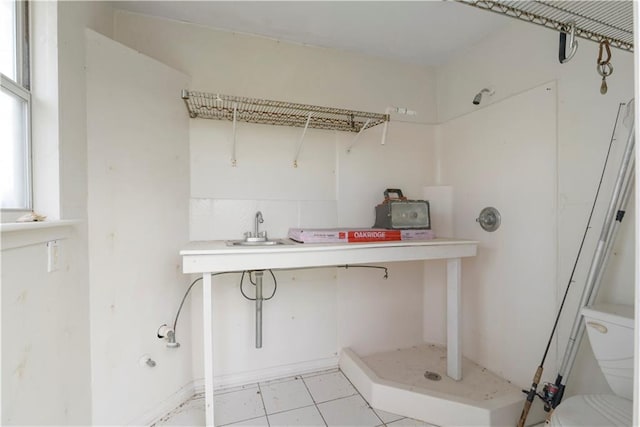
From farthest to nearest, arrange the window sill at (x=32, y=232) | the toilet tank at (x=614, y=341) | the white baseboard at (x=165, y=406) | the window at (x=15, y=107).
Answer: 1. the white baseboard at (x=165, y=406)
2. the toilet tank at (x=614, y=341)
3. the window at (x=15, y=107)
4. the window sill at (x=32, y=232)

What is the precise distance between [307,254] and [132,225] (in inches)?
37.8

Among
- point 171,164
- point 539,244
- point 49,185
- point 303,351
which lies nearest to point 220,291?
point 303,351

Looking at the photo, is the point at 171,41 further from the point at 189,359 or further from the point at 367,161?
the point at 189,359

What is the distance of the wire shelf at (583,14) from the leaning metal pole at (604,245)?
47cm

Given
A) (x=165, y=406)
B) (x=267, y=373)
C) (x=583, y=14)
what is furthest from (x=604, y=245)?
(x=165, y=406)

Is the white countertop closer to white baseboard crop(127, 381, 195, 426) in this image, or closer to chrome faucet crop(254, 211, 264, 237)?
chrome faucet crop(254, 211, 264, 237)

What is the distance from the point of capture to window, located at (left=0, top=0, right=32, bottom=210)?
36.4 inches

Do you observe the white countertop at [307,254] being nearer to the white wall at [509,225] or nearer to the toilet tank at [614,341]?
the white wall at [509,225]

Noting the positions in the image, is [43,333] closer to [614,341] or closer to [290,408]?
[290,408]

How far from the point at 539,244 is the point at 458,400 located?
3.44ft

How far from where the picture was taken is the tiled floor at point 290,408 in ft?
4.98

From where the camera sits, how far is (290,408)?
163 cm

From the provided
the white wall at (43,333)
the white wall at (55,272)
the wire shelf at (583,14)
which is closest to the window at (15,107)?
the white wall at (55,272)

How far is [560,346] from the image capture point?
151 cm
